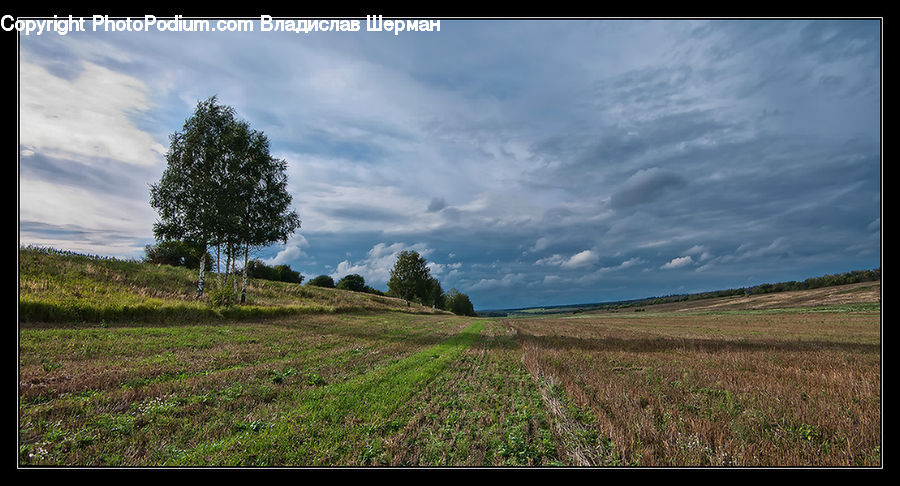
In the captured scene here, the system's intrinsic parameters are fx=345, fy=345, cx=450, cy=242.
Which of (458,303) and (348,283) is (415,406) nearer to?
(348,283)

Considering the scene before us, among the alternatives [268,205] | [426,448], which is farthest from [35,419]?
[268,205]

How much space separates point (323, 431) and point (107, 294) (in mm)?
20753

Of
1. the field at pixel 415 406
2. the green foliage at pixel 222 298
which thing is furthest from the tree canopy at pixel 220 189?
the field at pixel 415 406

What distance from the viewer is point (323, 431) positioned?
5.43 m

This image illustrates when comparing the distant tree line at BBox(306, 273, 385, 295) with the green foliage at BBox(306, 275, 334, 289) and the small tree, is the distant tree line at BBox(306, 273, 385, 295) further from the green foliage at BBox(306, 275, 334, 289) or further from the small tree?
the small tree

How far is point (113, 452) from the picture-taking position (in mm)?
4535

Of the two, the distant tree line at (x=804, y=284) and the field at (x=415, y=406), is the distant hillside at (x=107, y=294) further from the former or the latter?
the distant tree line at (x=804, y=284)

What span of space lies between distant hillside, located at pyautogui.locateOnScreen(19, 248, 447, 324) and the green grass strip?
6.99 m

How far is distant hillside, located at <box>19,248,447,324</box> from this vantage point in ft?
48.1

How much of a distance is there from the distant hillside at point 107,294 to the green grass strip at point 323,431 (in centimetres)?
699

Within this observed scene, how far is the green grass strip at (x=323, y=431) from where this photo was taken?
→ 455 cm

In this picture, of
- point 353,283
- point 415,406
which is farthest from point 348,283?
point 415,406

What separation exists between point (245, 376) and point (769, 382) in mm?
13623

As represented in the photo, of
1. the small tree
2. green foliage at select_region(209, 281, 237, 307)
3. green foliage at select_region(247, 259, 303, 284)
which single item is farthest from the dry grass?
green foliage at select_region(247, 259, 303, 284)
